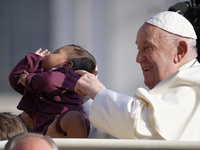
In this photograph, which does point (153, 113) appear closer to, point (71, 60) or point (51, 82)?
point (51, 82)

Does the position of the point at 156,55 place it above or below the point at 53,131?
above

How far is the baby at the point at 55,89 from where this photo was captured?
274 cm

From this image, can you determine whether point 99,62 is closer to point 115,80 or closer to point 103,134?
point 115,80

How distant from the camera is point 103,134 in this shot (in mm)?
2803

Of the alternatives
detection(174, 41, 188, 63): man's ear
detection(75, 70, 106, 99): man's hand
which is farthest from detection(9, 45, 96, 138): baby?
detection(174, 41, 188, 63): man's ear

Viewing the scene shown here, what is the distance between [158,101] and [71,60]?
861 millimetres

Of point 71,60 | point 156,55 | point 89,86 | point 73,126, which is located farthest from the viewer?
point 71,60

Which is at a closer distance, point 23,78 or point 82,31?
point 23,78

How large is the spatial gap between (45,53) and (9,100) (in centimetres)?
387

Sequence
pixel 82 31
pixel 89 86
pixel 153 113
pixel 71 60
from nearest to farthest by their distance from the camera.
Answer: pixel 153 113 → pixel 89 86 → pixel 71 60 → pixel 82 31

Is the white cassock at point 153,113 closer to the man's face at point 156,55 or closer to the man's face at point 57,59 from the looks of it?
the man's face at point 156,55

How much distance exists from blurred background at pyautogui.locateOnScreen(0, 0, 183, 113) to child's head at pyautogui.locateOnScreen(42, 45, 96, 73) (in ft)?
12.3

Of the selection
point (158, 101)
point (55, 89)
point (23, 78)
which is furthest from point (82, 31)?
point (158, 101)

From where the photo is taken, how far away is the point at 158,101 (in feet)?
8.07
